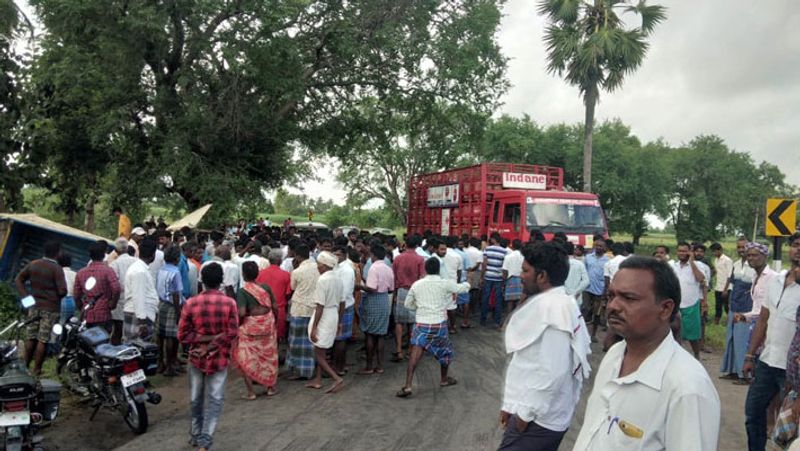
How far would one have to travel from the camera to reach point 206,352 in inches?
207

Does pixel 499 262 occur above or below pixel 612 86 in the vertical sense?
below

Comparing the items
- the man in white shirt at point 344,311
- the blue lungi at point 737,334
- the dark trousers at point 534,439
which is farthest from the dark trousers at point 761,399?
the man in white shirt at point 344,311

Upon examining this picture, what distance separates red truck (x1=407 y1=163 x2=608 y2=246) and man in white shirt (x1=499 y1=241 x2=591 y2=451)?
10708 mm

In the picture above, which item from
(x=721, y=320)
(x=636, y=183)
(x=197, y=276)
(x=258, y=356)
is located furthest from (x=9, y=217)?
(x=636, y=183)

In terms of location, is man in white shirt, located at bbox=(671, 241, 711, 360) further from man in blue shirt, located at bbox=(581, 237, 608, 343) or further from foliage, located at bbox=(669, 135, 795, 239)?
foliage, located at bbox=(669, 135, 795, 239)

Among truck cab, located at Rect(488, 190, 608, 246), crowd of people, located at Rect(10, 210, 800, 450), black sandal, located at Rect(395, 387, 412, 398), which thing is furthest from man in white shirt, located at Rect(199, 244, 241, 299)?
truck cab, located at Rect(488, 190, 608, 246)

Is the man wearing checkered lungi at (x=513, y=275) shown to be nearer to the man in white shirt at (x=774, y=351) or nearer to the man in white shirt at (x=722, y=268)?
the man in white shirt at (x=722, y=268)

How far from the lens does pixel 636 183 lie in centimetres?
3189

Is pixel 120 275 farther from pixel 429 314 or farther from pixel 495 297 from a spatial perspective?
pixel 495 297

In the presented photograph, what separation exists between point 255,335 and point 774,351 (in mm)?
5089

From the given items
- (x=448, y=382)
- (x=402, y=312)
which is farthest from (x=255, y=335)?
(x=402, y=312)

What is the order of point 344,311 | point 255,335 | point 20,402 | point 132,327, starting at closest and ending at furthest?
1. point 20,402
2. point 255,335
3. point 132,327
4. point 344,311

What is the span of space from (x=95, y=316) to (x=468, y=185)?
11162mm

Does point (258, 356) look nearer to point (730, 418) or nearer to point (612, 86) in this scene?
point (730, 418)
